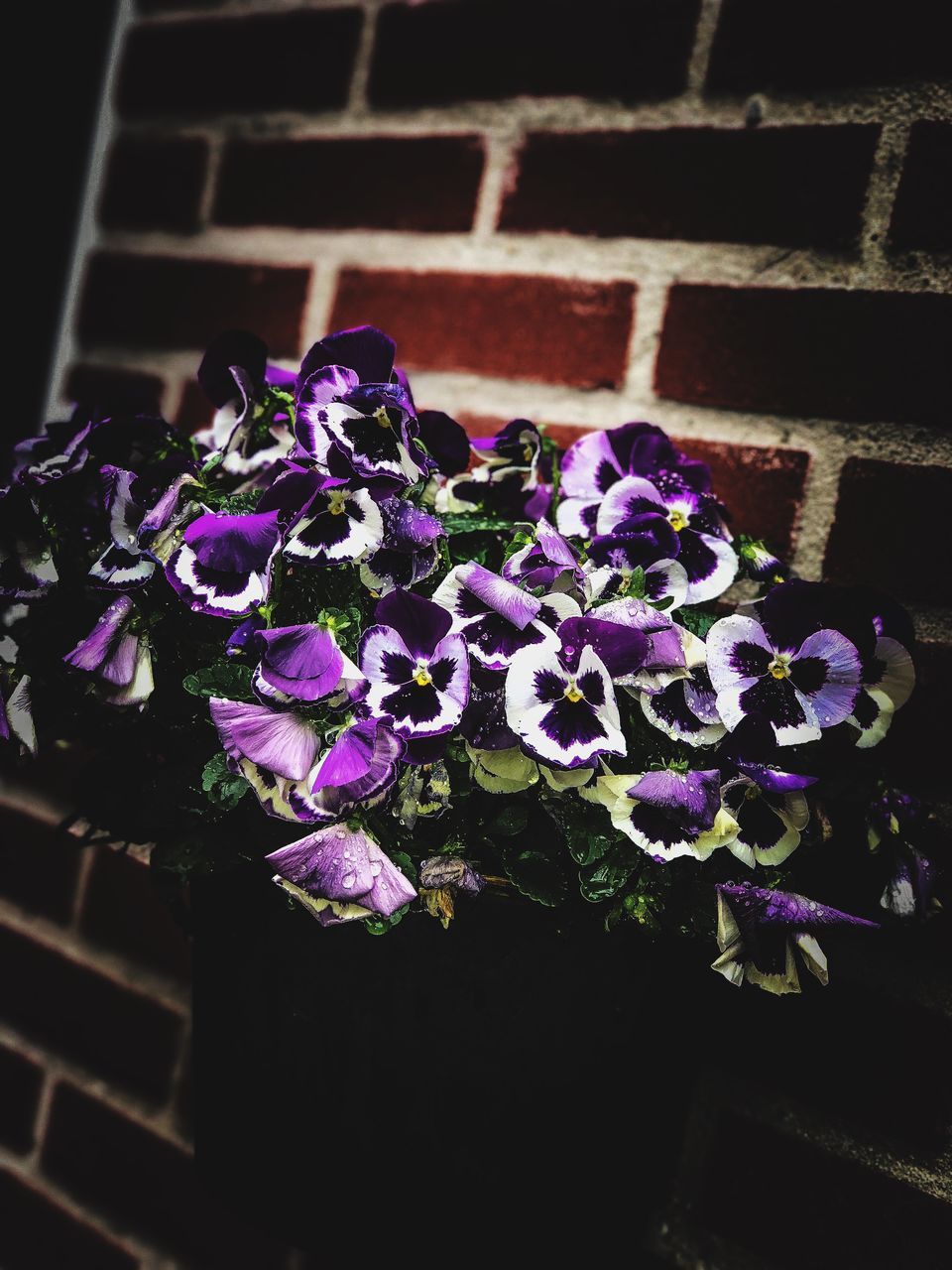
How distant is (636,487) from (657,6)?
391 mm

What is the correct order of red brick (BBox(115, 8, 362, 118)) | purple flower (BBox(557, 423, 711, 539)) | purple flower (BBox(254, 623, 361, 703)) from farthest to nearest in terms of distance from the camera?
red brick (BBox(115, 8, 362, 118)), purple flower (BBox(557, 423, 711, 539)), purple flower (BBox(254, 623, 361, 703))

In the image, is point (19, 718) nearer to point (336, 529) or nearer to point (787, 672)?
point (336, 529)

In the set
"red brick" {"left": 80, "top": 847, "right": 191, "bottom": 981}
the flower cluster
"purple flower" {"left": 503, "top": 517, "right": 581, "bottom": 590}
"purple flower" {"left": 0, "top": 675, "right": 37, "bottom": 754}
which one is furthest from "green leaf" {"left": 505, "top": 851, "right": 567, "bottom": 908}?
"red brick" {"left": 80, "top": 847, "right": 191, "bottom": 981}

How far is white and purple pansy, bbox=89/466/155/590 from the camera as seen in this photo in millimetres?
367

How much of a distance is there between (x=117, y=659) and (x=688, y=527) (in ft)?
0.86

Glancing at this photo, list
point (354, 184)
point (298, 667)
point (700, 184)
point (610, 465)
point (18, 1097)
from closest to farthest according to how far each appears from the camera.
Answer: point (298, 667), point (610, 465), point (700, 184), point (354, 184), point (18, 1097)

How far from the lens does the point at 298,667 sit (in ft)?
1.05

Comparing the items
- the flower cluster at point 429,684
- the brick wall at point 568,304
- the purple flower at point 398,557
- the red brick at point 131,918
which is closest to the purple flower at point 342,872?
the flower cluster at point 429,684

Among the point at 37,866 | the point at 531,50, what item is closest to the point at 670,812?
the point at 531,50

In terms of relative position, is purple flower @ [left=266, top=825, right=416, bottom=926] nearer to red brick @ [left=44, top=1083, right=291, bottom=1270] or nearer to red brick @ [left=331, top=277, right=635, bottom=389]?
red brick @ [left=331, top=277, right=635, bottom=389]

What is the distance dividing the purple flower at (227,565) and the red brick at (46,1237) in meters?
0.66

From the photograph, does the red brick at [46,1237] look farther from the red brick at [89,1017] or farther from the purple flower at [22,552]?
the purple flower at [22,552]

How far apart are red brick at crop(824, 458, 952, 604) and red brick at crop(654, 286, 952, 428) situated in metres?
0.04

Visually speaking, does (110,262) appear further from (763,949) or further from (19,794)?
(763,949)
